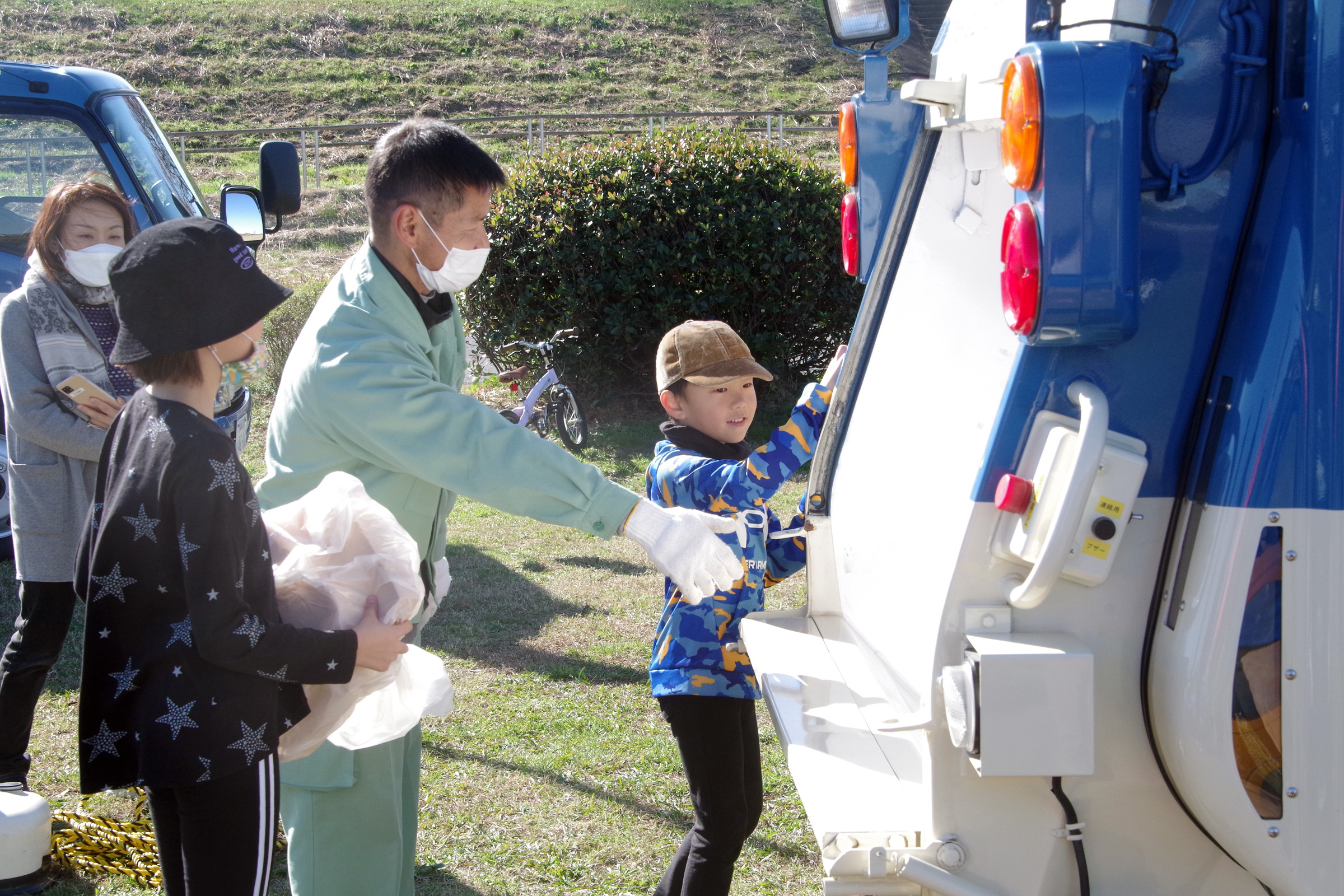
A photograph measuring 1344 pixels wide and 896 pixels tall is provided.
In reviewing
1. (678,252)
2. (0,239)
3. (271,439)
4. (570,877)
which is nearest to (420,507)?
(271,439)

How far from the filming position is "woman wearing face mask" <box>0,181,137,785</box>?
11.5 ft

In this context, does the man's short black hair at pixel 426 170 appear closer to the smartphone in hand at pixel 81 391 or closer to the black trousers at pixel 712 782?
the black trousers at pixel 712 782

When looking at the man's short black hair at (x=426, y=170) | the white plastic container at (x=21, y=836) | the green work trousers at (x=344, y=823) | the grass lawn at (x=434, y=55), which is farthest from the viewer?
the grass lawn at (x=434, y=55)

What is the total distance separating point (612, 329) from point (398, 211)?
22.6 feet

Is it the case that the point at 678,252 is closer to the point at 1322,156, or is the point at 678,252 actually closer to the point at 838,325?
the point at 838,325

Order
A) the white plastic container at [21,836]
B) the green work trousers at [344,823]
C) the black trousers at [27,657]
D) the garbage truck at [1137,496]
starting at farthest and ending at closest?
the black trousers at [27,657] < the white plastic container at [21,836] < the green work trousers at [344,823] < the garbage truck at [1137,496]

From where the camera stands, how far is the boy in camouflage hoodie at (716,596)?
102 inches

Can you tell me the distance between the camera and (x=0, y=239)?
18.4ft

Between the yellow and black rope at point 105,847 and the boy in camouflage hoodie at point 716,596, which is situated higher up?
the boy in camouflage hoodie at point 716,596

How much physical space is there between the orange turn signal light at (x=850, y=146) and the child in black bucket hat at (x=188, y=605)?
136 centimetres

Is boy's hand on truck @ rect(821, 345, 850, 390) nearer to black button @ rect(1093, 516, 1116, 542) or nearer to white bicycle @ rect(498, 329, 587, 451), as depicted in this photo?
black button @ rect(1093, 516, 1116, 542)

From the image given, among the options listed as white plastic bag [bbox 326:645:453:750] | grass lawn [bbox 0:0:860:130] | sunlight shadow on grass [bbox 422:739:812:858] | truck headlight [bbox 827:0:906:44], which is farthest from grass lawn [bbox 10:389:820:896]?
grass lawn [bbox 0:0:860:130]

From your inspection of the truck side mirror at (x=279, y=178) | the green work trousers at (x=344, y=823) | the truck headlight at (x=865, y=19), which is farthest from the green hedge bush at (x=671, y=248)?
the green work trousers at (x=344, y=823)

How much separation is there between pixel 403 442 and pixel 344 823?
0.90 metres
